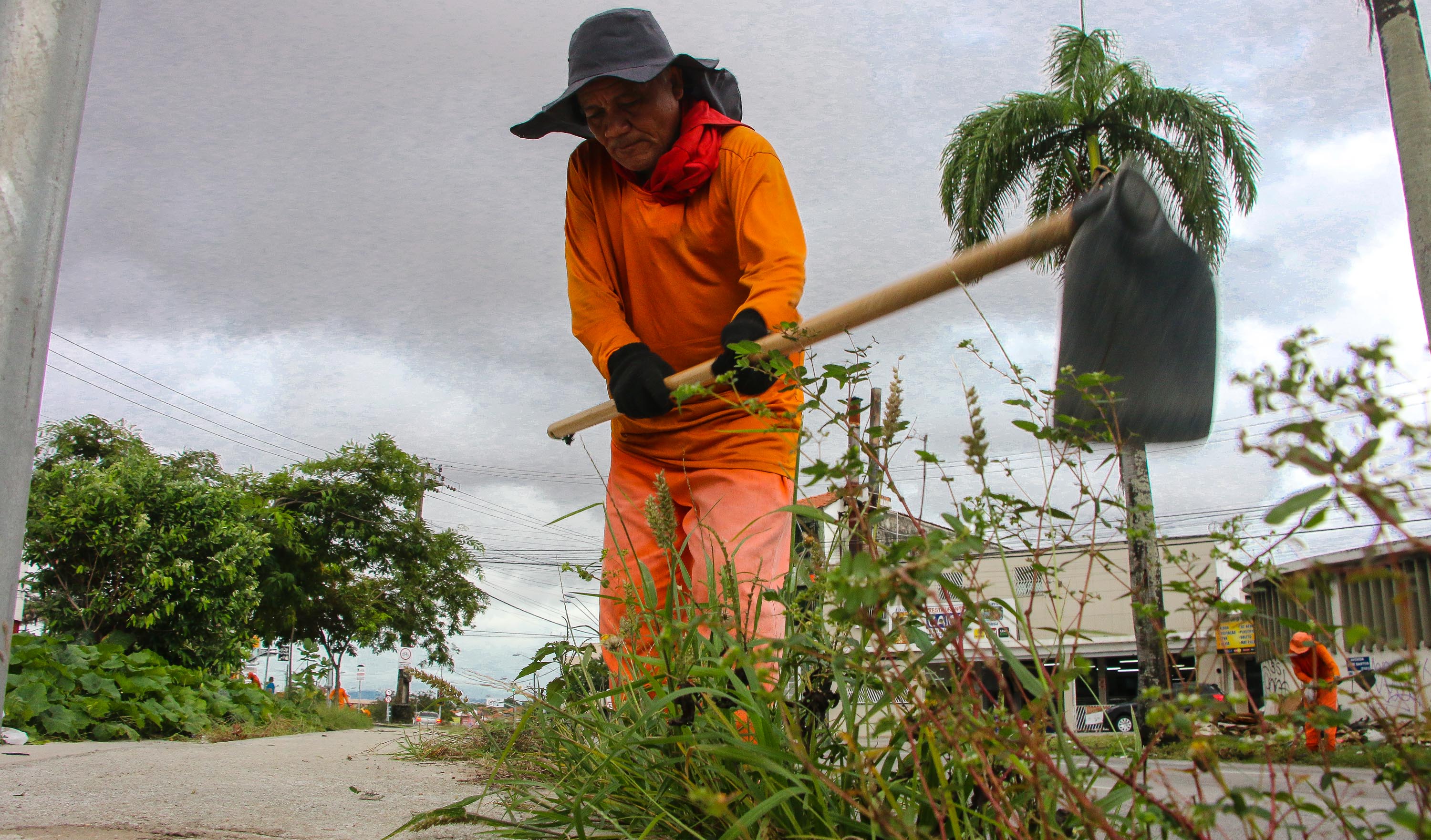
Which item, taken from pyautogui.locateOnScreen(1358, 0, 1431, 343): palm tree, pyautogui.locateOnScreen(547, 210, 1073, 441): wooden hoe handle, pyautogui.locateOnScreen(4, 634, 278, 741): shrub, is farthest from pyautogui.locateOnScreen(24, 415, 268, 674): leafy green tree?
pyautogui.locateOnScreen(1358, 0, 1431, 343): palm tree

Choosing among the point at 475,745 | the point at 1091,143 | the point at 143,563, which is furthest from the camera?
the point at 1091,143

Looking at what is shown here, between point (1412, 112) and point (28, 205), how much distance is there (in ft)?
27.8

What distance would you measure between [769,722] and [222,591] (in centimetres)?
951

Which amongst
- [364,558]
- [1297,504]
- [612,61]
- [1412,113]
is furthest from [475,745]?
[364,558]

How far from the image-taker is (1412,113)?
270 inches

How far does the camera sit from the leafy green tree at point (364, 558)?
2322 centimetres

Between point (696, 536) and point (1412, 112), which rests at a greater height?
point (1412, 112)

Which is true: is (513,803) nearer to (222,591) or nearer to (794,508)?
(794,508)

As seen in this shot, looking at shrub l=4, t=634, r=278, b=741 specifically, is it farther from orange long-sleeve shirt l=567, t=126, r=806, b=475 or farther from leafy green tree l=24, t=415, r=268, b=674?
orange long-sleeve shirt l=567, t=126, r=806, b=475

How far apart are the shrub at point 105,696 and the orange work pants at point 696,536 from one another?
4.55m

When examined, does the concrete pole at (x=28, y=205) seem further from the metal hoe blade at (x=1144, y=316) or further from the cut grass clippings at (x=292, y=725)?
the cut grass clippings at (x=292, y=725)

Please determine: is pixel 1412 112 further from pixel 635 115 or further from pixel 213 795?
pixel 213 795

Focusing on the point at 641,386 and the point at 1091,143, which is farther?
the point at 1091,143

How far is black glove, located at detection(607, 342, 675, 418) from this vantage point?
2.45 meters
